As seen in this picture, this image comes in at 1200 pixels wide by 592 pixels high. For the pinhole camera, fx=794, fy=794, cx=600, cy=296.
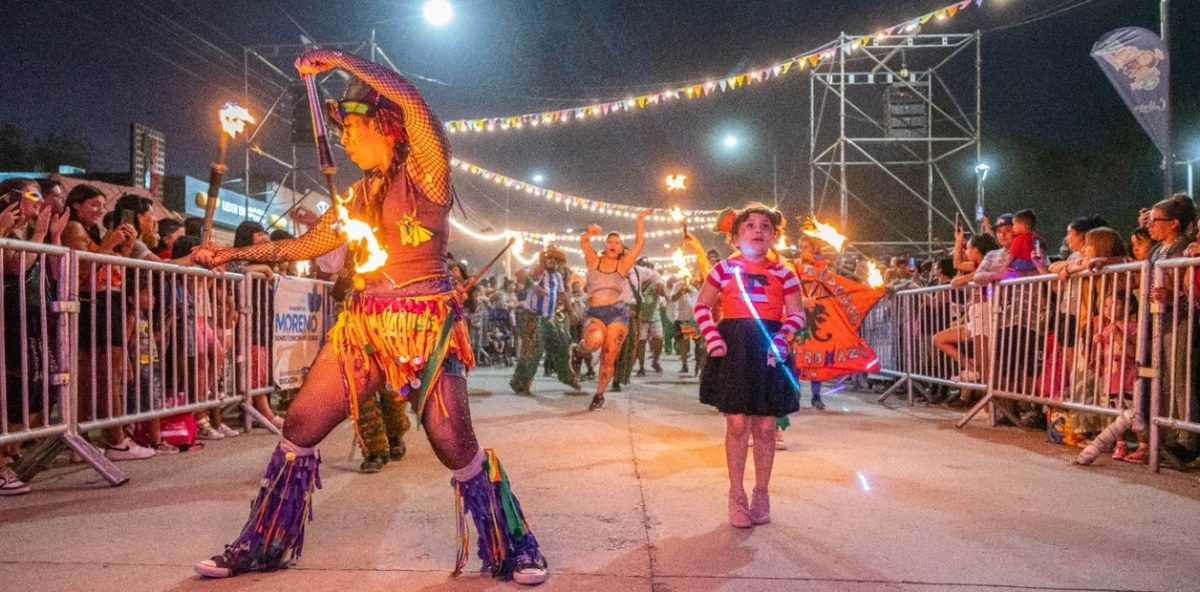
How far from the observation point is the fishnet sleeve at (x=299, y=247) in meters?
3.26

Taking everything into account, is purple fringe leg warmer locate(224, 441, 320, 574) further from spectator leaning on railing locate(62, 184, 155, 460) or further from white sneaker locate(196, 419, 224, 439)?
white sneaker locate(196, 419, 224, 439)

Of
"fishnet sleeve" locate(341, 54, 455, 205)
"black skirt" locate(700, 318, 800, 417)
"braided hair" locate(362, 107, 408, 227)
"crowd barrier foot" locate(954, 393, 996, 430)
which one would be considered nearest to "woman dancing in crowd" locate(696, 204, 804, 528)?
"black skirt" locate(700, 318, 800, 417)

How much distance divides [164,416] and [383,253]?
378 cm

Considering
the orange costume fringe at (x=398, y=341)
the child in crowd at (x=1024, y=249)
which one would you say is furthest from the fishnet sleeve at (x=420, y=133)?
the child in crowd at (x=1024, y=249)

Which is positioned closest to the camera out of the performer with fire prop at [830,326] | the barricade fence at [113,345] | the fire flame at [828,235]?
the barricade fence at [113,345]

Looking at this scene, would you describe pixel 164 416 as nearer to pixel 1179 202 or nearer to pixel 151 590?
pixel 151 590

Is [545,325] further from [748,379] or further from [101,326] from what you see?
[748,379]

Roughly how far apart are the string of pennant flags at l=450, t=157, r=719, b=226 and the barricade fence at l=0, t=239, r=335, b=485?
15602mm

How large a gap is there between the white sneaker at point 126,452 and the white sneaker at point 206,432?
0.93 metres

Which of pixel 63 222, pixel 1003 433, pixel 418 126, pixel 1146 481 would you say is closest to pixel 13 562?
pixel 418 126

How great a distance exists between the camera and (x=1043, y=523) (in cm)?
404

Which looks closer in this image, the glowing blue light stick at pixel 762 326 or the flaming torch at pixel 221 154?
the flaming torch at pixel 221 154

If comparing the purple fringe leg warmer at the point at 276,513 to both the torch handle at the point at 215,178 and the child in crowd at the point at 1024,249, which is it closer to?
the torch handle at the point at 215,178

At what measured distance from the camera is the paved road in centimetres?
314
